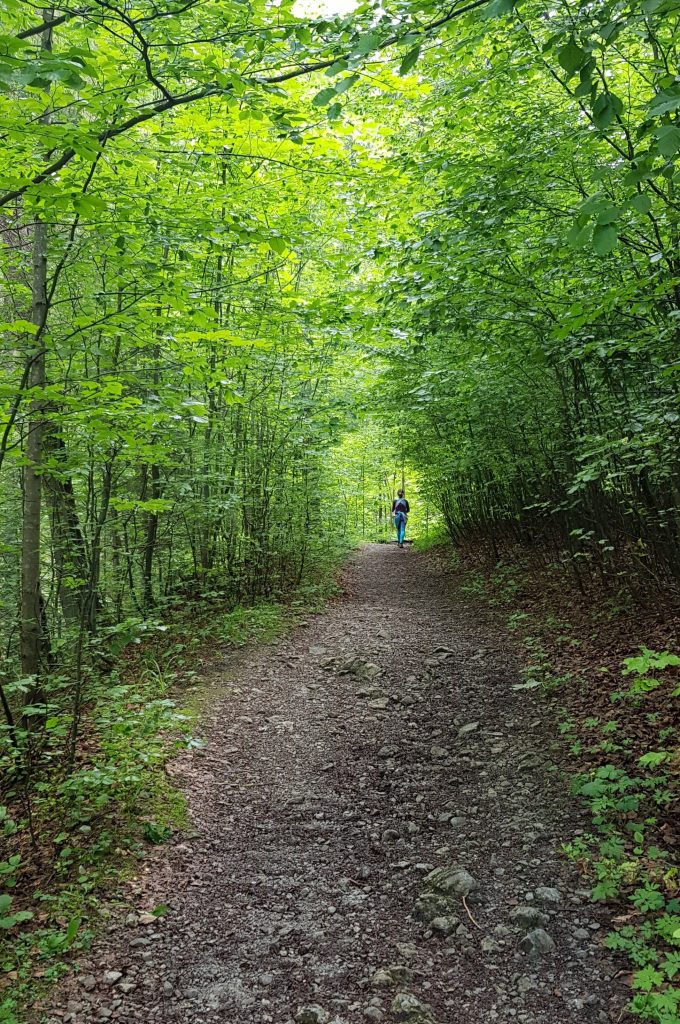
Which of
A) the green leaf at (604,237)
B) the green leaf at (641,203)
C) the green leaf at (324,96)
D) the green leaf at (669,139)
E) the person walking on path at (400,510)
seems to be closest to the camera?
the green leaf at (669,139)

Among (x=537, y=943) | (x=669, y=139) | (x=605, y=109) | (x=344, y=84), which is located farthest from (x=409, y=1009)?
(x=344, y=84)

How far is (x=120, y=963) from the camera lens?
3.31m

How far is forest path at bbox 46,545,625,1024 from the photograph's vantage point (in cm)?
304

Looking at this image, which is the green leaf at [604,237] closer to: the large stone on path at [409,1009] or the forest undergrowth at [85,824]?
the large stone on path at [409,1009]

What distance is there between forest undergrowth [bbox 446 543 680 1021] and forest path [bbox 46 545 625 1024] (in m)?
0.17

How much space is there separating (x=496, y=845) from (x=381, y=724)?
2.30 m

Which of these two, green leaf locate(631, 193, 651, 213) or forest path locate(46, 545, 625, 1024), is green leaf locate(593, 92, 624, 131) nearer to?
green leaf locate(631, 193, 651, 213)

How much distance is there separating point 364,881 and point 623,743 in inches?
95.0

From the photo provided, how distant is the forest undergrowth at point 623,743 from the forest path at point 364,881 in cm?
17

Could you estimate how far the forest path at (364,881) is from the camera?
3037 mm

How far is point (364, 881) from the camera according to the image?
13.0 feet

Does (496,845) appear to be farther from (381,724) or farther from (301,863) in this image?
(381,724)

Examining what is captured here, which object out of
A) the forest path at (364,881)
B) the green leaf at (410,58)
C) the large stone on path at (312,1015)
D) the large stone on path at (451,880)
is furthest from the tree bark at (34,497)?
the large stone on path at (451,880)

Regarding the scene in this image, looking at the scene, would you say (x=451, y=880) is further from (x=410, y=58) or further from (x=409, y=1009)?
(x=410, y=58)
